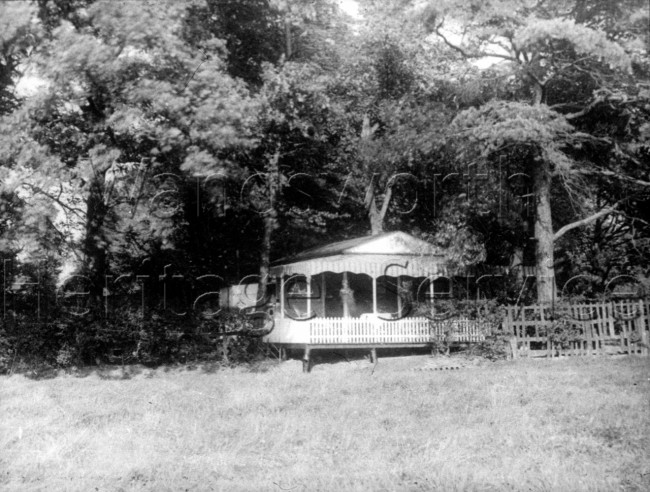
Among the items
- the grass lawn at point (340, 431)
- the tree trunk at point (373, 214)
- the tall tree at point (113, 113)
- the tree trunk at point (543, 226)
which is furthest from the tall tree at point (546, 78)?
the tree trunk at point (373, 214)

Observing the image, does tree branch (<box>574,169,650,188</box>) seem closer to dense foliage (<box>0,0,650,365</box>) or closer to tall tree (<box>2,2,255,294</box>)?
dense foliage (<box>0,0,650,365</box>)

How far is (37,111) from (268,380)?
8835mm

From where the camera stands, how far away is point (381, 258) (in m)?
22.1

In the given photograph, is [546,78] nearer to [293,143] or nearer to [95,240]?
[293,143]

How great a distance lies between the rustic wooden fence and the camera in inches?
744

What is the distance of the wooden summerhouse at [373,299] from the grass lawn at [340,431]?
2.89 meters

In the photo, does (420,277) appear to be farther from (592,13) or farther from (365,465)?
(365,465)

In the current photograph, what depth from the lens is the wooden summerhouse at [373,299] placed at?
2044 cm

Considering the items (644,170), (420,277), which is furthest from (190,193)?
(644,170)

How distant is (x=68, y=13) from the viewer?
13648mm

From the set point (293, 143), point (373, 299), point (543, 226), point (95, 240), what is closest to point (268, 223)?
point (293, 143)

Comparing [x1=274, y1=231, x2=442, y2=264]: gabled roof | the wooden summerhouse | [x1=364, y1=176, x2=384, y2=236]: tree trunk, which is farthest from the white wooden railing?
[x1=364, y1=176, x2=384, y2=236]: tree trunk

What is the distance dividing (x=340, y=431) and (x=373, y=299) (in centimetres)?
1121

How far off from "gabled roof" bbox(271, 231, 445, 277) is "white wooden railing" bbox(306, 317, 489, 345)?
5.60 feet
